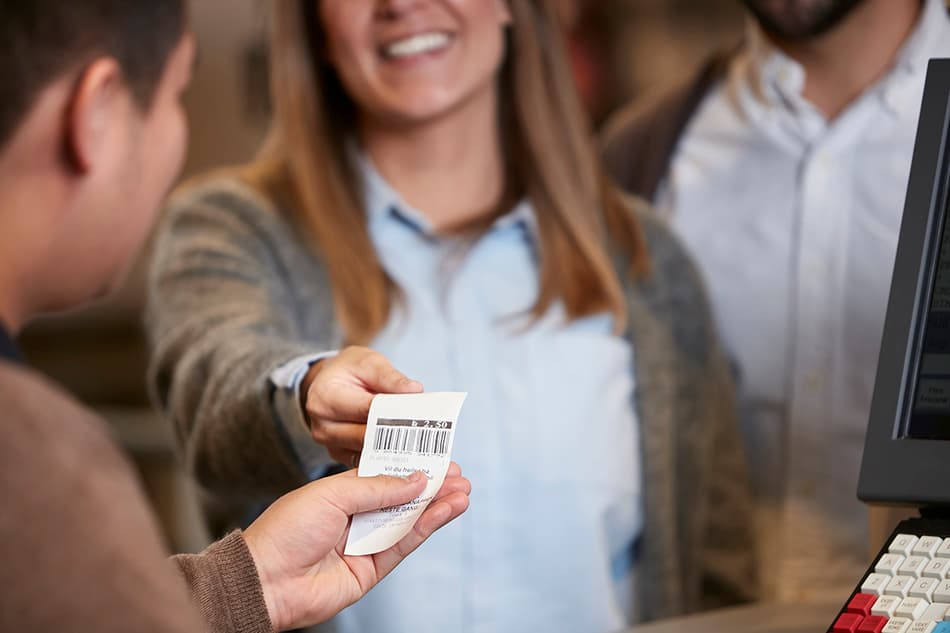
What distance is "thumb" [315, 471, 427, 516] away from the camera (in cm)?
88

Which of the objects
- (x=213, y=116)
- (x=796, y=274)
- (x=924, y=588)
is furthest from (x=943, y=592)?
(x=213, y=116)

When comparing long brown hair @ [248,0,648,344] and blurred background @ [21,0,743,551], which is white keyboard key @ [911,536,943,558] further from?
blurred background @ [21,0,743,551]

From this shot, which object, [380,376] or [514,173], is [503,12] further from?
[380,376]

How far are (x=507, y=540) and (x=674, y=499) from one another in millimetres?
250

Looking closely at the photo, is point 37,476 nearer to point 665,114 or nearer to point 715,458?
point 715,458

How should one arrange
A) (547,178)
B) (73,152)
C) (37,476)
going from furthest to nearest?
1. (547,178)
2. (73,152)
3. (37,476)

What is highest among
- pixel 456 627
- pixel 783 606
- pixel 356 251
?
pixel 356 251

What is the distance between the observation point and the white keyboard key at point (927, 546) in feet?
2.68

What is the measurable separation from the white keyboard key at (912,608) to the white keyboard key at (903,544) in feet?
0.16

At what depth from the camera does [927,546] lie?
821 mm

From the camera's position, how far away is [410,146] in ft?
5.21

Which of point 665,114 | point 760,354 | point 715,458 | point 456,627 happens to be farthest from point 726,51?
point 456,627

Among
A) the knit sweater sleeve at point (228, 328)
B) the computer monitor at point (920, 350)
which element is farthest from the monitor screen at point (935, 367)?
the knit sweater sleeve at point (228, 328)

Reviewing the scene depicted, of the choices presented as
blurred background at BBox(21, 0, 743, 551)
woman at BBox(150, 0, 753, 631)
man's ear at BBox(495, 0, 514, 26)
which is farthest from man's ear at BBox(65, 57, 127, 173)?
blurred background at BBox(21, 0, 743, 551)
